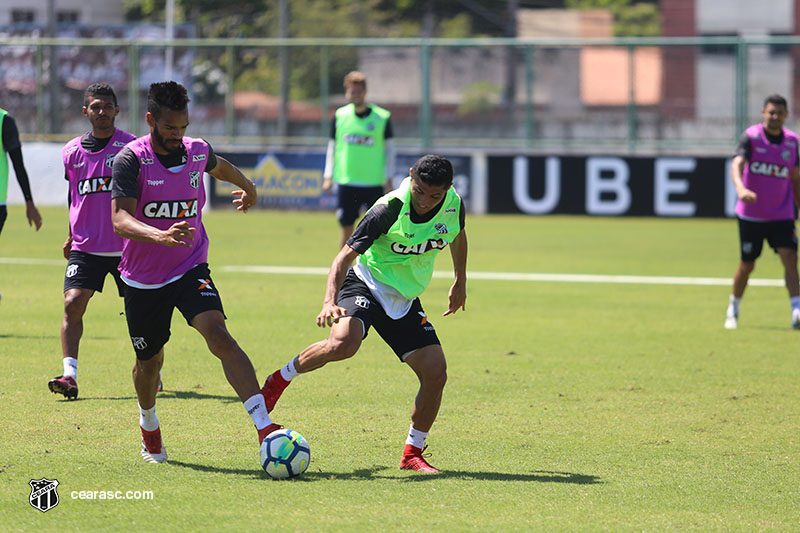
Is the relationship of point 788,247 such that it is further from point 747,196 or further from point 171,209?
point 171,209

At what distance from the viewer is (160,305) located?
6.22 metres

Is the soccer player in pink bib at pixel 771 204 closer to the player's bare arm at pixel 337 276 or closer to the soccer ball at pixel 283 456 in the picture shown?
the player's bare arm at pixel 337 276

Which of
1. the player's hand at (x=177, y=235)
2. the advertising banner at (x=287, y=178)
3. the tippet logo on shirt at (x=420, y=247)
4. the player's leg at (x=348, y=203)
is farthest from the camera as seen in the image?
the advertising banner at (x=287, y=178)

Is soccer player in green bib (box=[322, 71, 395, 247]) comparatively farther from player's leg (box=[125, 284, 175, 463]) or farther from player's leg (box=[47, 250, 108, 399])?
player's leg (box=[125, 284, 175, 463])

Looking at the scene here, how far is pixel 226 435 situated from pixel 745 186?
727cm

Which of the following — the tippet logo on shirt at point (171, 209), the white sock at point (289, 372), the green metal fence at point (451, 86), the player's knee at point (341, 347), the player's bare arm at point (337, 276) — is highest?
the green metal fence at point (451, 86)

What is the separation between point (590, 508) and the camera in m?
5.59

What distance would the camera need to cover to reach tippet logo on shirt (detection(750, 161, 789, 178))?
11867mm

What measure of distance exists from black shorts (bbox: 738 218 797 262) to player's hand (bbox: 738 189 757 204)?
598mm

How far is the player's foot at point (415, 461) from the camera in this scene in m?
6.20

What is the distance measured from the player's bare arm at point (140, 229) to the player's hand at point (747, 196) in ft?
22.8

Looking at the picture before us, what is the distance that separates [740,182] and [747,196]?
0.89 ft

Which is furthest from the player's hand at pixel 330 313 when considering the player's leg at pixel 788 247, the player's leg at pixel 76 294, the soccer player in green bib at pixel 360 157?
the soccer player in green bib at pixel 360 157

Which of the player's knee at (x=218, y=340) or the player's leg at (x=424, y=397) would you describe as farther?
the player's leg at (x=424, y=397)
